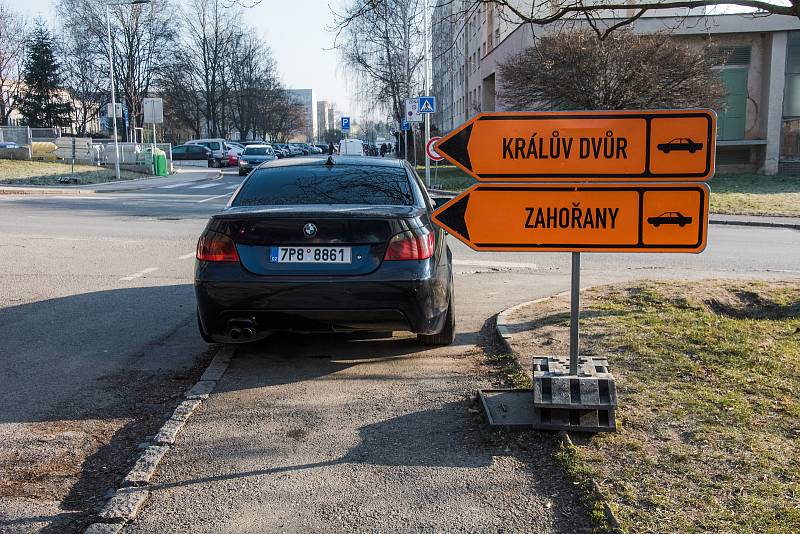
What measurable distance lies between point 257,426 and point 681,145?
2.83m

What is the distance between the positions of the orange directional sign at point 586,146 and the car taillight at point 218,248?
175cm

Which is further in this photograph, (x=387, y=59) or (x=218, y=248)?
(x=387, y=59)

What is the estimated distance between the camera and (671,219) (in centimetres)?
440

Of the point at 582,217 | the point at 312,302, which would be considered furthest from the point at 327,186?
the point at 582,217

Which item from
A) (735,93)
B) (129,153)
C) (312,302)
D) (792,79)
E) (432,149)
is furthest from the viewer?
(129,153)

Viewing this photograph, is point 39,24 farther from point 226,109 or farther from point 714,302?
point 714,302

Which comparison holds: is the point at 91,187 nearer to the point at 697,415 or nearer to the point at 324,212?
the point at 324,212

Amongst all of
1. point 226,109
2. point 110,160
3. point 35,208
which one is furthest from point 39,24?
point 35,208

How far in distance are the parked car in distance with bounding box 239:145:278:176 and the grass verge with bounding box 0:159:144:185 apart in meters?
5.36

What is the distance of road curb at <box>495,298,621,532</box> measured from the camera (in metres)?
3.13

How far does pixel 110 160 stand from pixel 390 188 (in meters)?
43.1

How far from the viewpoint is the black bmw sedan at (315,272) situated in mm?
5281

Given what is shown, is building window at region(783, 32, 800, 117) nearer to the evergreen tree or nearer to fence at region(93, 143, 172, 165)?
fence at region(93, 143, 172, 165)

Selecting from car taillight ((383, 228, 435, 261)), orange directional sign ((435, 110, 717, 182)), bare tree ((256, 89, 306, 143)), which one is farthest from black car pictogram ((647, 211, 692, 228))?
bare tree ((256, 89, 306, 143))
